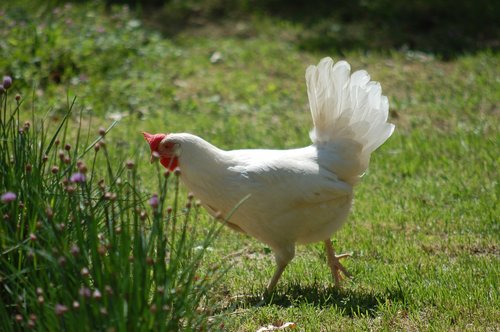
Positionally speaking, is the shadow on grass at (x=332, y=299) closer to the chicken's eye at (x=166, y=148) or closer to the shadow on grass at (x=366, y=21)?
the chicken's eye at (x=166, y=148)

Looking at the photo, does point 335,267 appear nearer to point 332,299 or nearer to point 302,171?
point 332,299

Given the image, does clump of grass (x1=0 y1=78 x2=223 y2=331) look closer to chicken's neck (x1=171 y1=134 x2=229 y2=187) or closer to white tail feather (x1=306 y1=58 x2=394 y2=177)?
chicken's neck (x1=171 y1=134 x2=229 y2=187)

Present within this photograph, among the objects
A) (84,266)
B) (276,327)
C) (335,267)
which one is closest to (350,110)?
(335,267)

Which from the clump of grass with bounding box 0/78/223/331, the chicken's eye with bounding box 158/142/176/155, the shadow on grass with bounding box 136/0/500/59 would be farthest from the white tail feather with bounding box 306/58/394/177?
the shadow on grass with bounding box 136/0/500/59

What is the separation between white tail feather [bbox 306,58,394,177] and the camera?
4.76 metres

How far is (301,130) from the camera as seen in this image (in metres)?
8.01

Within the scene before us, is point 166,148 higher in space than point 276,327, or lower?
higher

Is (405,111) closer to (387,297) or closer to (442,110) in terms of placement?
(442,110)

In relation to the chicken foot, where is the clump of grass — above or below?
above

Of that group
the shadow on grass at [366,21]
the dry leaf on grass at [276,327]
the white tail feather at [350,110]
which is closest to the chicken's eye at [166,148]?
the white tail feather at [350,110]

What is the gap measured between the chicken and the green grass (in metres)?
0.29

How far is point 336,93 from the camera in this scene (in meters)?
4.80

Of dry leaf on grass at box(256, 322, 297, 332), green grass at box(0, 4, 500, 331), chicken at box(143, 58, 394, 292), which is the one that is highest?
chicken at box(143, 58, 394, 292)

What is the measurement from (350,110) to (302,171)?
20.0 inches
